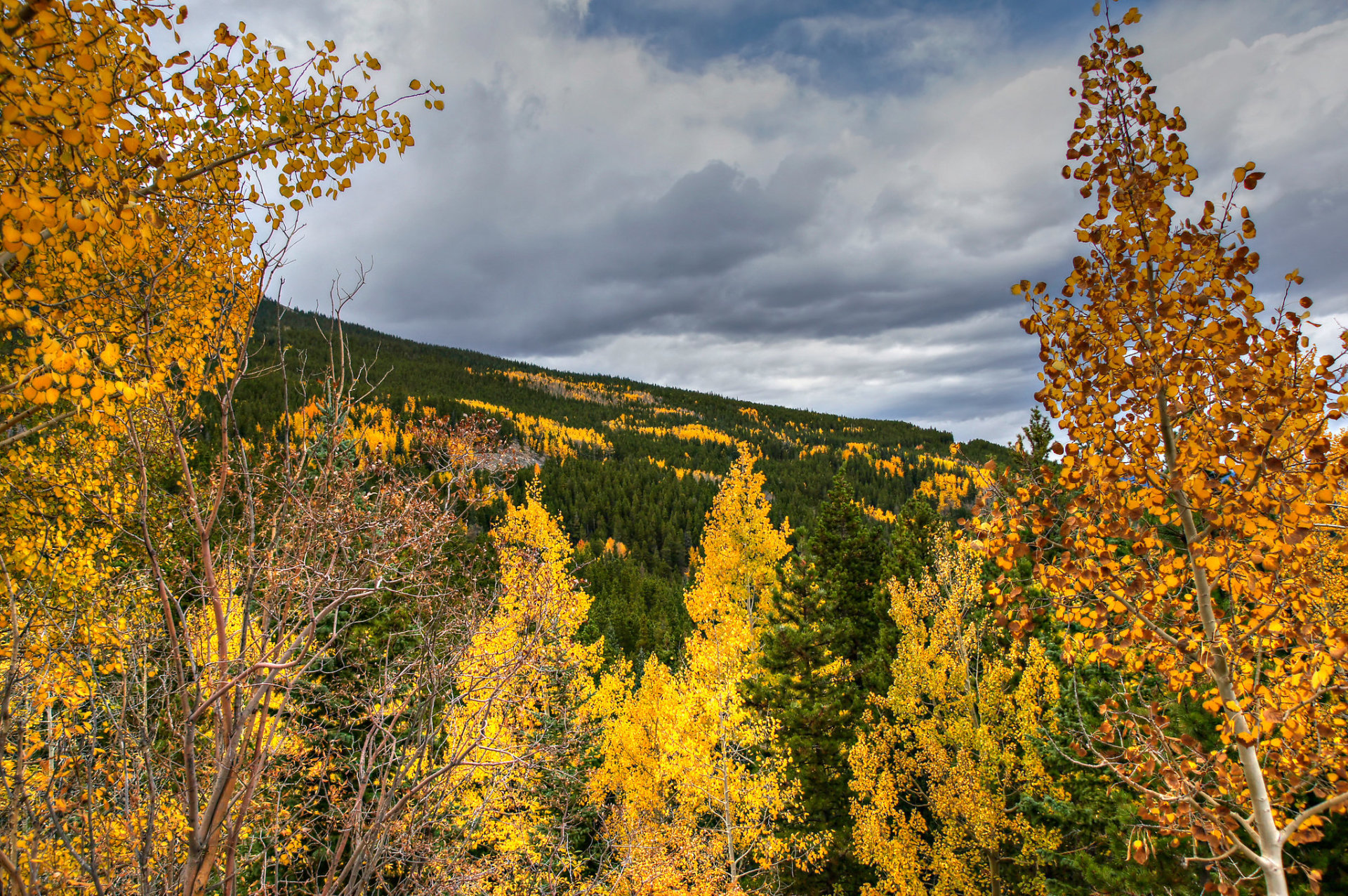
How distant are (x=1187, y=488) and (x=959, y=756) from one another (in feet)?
36.6

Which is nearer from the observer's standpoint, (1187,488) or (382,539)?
(1187,488)

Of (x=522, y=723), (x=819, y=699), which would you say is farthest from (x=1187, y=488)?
(x=819, y=699)

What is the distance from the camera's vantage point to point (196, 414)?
6359 mm

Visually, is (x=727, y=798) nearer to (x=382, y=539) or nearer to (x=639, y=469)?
(x=382, y=539)

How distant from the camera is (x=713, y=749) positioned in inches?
499

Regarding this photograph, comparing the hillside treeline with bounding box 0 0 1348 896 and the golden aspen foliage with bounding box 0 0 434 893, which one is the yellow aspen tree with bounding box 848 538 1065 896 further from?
the golden aspen foliage with bounding box 0 0 434 893

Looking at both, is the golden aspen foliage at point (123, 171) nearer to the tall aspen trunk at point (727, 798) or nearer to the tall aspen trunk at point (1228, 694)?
the tall aspen trunk at point (1228, 694)

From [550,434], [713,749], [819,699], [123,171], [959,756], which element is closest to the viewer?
[123,171]

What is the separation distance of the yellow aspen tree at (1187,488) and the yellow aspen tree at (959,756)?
8.70 m

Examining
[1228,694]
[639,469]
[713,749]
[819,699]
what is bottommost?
[713,749]

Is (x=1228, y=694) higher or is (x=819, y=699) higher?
(x=1228, y=694)

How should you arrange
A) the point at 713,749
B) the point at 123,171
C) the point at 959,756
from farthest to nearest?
the point at 713,749
the point at 959,756
the point at 123,171

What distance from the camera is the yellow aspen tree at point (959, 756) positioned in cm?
1184

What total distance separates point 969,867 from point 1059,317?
1520 centimetres
